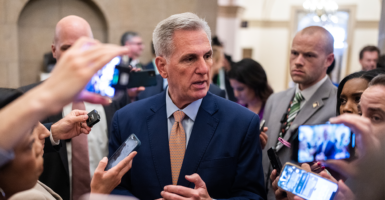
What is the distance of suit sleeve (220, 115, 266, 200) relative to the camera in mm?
1850

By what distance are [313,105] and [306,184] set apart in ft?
3.67

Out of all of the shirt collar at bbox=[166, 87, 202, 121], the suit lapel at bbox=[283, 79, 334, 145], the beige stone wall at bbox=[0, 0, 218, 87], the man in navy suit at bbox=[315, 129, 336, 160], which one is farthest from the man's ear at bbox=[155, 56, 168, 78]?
the beige stone wall at bbox=[0, 0, 218, 87]

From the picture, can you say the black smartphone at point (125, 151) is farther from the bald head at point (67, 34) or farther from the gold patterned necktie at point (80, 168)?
the bald head at point (67, 34)

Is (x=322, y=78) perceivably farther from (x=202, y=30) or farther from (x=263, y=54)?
(x=263, y=54)

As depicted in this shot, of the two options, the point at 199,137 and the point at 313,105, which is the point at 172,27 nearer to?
the point at 199,137

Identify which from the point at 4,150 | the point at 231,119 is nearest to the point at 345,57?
the point at 231,119

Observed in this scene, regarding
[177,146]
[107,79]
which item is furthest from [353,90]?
[107,79]

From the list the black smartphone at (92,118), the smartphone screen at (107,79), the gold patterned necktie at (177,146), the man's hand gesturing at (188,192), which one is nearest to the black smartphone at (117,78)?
the smartphone screen at (107,79)

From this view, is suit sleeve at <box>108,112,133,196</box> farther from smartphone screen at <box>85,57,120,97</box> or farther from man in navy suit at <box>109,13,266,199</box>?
smartphone screen at <box>85,57,120,97</box>

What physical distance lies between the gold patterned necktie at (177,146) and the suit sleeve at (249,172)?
33 cm

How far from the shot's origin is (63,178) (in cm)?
237

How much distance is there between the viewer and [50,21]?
509 centimetres

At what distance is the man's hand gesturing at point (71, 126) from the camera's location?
6.55 feet

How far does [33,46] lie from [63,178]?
3.43 m
